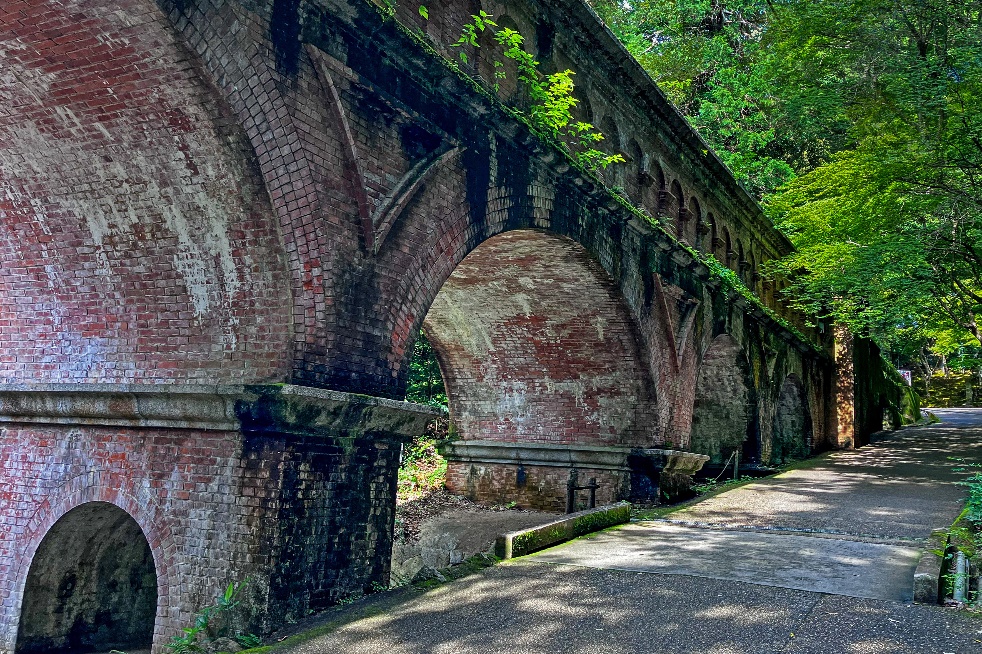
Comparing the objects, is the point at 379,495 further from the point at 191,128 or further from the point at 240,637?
the point at 191,128

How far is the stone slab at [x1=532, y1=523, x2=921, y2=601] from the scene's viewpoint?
5586 mm

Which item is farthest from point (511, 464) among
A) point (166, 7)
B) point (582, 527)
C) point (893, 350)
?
point (893, 350)

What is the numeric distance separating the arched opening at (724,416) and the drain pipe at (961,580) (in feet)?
33.1

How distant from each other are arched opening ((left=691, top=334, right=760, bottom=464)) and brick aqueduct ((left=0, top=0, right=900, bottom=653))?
833cm

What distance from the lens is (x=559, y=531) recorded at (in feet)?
24.0

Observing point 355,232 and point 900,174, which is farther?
point 900,174

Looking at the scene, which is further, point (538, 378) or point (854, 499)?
point (538, 378)

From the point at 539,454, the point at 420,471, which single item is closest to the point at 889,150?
the point at 539,454

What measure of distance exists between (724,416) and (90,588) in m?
12.0

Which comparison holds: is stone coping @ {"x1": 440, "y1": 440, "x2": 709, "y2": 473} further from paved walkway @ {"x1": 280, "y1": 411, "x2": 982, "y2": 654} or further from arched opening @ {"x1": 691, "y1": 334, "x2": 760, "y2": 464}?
arched opening @ {"x1": 691, "y1": 334, "x2": 760, "y2": 464}

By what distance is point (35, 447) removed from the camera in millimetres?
6559

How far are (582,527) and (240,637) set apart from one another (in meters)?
3.67

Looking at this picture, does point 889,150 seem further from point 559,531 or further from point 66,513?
point 66,513

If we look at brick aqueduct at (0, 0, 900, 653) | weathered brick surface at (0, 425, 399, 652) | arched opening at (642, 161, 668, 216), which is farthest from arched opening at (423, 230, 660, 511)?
weathered brick surface at (0, 425, 399, 652)
